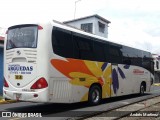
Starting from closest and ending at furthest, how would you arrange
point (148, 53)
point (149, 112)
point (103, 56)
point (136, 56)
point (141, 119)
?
point (141, 119) → point (149, 112) → point (103, 56) → point (136, 56) → point (148, 53)

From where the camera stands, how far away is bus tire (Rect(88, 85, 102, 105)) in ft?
49.8

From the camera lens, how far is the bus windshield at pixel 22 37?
41.0 feet

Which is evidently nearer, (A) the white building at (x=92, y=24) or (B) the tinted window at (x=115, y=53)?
(B) the tinted window at (x=115, y=53)

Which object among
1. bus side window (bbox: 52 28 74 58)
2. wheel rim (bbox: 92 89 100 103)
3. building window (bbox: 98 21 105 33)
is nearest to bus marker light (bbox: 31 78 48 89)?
bus side window (bbox: 52 28 74 58)

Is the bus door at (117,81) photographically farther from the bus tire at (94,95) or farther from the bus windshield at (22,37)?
the bus windshield at (22,37)

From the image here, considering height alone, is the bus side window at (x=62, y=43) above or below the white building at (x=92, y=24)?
below

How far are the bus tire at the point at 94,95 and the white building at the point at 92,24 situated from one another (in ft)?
106

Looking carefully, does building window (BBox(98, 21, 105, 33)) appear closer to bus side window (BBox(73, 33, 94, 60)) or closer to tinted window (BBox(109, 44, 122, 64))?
tinted window (BBox(109, 44, 122, 64))

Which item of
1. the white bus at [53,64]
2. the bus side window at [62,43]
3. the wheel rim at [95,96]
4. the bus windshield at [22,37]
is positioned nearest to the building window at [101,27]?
the white bus at [53,64]

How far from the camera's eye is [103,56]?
16250 mm

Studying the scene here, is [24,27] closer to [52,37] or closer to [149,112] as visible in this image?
[52,37]

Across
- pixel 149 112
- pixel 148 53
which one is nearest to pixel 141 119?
pixel 149 112

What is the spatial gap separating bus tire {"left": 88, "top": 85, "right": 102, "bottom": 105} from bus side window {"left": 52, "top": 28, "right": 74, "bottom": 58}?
249 centimetres

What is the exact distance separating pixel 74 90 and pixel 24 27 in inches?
130
